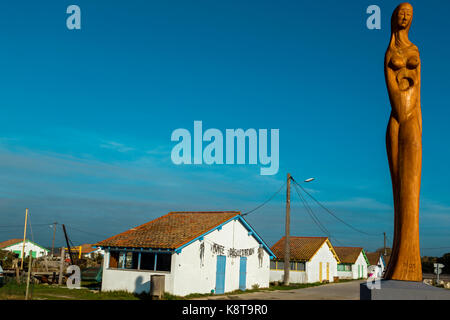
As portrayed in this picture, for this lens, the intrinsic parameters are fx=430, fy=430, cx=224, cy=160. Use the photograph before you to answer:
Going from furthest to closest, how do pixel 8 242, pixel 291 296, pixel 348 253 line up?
pixel 8 242 → pixel 348 253 → pixel 291 296

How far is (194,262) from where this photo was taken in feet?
76.5

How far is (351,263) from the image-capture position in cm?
5359

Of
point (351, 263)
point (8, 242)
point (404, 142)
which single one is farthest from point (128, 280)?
point (8, 242)

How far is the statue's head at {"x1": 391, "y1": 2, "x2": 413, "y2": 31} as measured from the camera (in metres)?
8.67

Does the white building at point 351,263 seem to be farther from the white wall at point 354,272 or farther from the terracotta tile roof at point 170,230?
the terracotta tile roof at point 170,230

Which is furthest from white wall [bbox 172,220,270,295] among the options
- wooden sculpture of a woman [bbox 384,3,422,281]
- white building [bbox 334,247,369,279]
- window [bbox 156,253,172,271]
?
white building [bbox 334,247,369,279]

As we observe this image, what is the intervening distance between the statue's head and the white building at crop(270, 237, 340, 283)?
32744mm

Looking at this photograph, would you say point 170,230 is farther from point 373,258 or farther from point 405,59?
point 373,258

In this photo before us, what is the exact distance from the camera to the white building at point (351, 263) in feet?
175

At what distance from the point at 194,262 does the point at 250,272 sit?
600 cm

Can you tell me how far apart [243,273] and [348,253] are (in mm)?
32947

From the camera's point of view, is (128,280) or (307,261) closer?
(128,280)

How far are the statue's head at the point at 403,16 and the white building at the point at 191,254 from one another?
16.2 m
